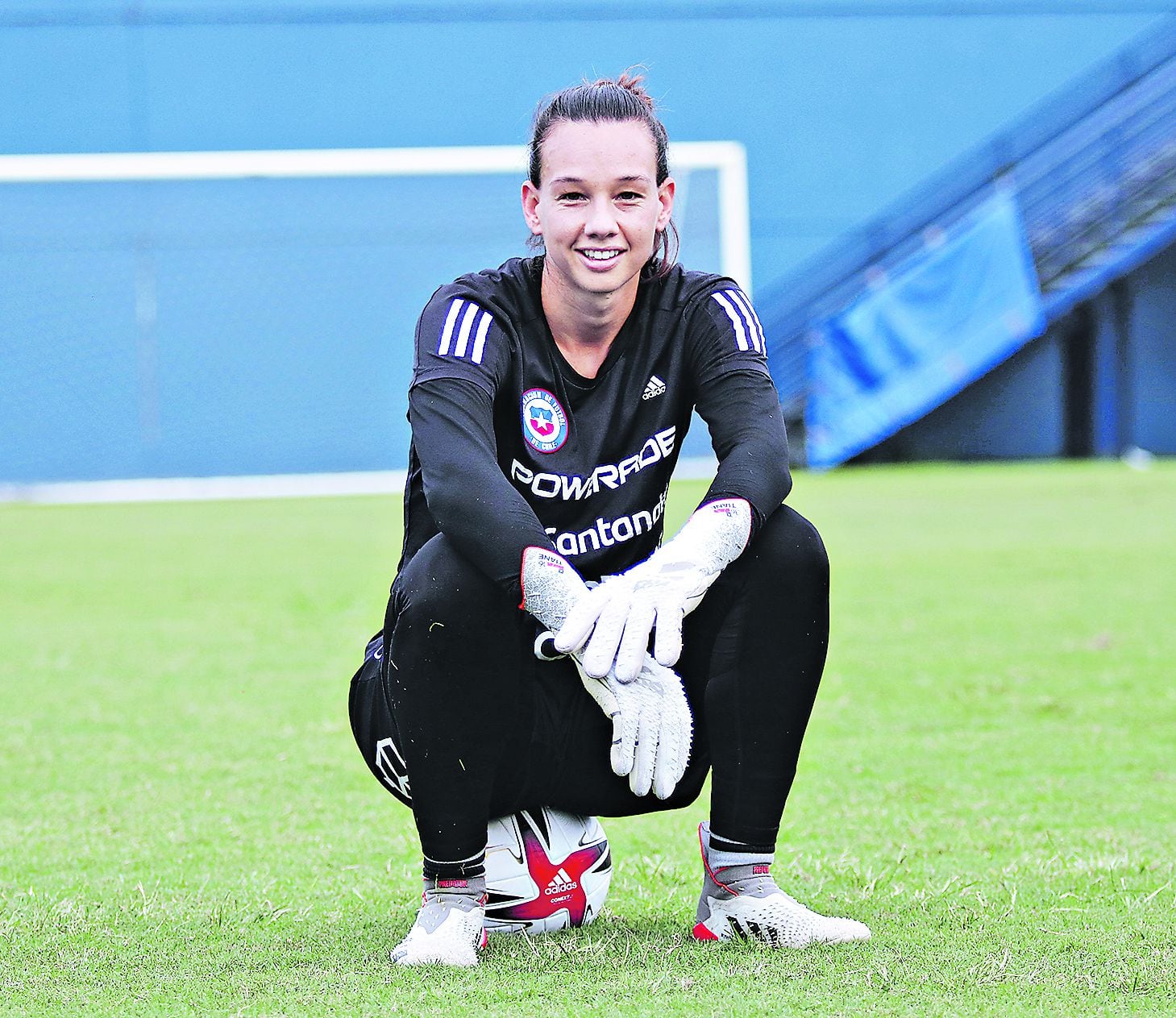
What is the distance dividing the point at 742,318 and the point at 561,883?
2.85 ft

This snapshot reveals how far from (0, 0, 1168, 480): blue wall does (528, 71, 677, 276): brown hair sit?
9971mm

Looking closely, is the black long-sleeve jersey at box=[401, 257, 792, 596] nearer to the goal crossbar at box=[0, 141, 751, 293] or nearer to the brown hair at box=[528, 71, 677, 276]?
the brown hair at box=[528, 71, 677, 276]

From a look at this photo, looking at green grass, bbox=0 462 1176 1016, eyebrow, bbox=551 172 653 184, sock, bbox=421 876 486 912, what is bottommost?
green grass, bbox=0 462 1176 1016

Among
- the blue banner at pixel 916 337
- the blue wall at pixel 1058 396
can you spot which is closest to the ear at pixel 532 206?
the blue banner at pixel 916 337

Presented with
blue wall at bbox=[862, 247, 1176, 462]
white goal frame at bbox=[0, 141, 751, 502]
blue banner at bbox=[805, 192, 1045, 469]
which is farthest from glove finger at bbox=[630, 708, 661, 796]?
blue wall at bbox=[862, 247, 1176, 462]

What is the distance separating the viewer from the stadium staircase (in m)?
14.9

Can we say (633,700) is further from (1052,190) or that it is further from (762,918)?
(1052,190)

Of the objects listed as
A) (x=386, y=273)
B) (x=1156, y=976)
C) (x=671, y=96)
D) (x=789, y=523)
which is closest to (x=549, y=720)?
(x=789, y=523)

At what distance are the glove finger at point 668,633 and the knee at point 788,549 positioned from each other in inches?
7.1

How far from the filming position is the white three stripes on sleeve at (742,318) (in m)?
2.30

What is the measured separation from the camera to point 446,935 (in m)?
2.07

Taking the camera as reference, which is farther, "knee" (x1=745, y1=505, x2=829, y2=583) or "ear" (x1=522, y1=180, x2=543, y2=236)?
"ear" (x1=522, y1=180, x2=543, y2=236)

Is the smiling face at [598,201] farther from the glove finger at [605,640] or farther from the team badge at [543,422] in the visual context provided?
the glove finger at [605,640]

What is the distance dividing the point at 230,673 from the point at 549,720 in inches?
117
